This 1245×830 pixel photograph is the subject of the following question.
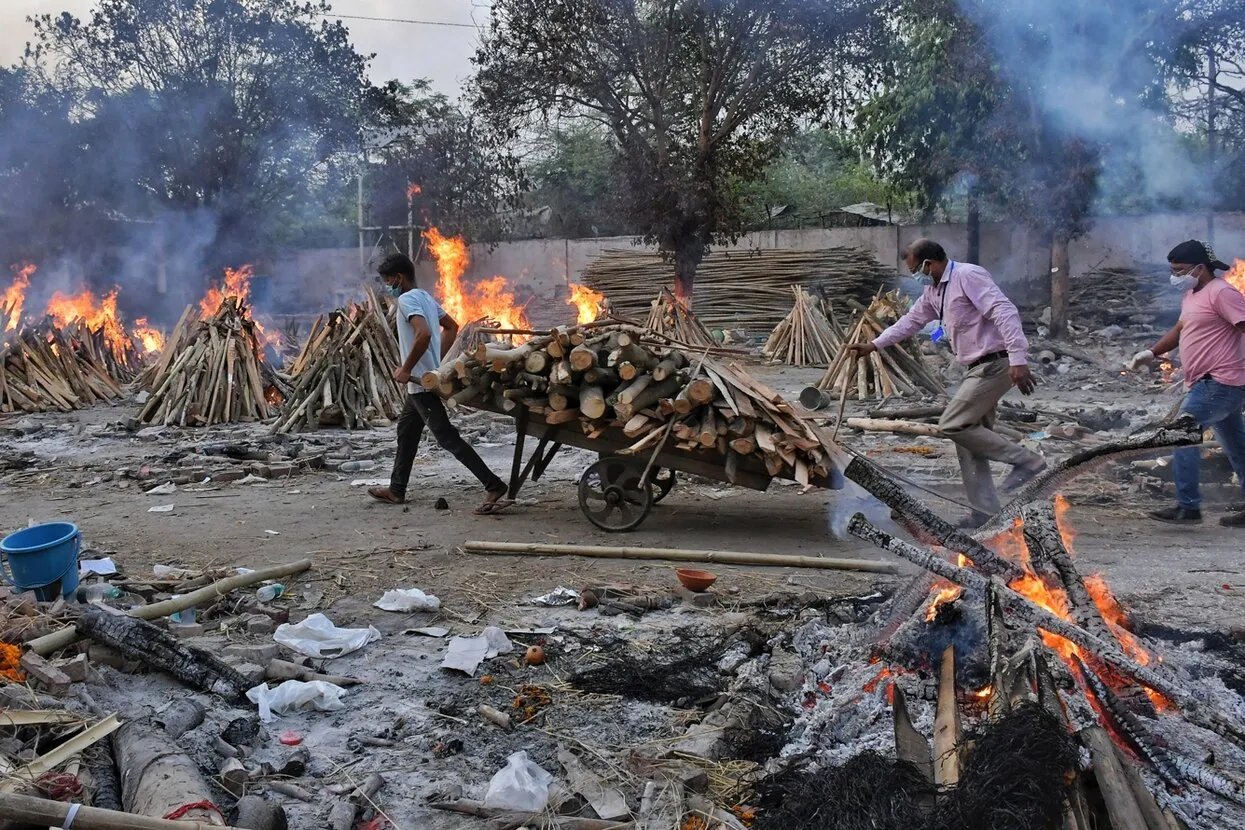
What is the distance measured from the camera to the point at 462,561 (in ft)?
19.5

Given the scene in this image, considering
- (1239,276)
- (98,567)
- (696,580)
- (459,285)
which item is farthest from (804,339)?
(98,567)

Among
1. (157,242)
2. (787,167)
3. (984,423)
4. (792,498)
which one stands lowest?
(792,498)

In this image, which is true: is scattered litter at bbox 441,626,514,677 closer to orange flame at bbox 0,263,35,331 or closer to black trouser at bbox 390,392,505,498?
black trouser at bbox 390,392,505,498

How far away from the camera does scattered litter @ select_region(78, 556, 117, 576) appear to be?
561cm

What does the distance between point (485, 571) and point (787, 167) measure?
3689 cm

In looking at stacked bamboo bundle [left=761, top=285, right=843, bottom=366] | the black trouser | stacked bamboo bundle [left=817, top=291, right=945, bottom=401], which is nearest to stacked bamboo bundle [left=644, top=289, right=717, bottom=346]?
stacked bamboo bundle [left=761, top=285, right=843, bottom=366]

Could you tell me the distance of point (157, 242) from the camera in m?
27.4

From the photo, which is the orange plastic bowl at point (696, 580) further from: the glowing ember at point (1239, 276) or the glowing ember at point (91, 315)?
the glowing ember at point (91, 315)

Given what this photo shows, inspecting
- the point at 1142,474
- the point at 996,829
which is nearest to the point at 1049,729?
the point at 996,829

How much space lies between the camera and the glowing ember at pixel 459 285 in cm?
2265

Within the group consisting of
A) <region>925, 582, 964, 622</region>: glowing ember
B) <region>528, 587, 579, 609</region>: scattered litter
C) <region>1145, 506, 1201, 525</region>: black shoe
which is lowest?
<region>1145, 506, 1201, 525</region>: black shoe

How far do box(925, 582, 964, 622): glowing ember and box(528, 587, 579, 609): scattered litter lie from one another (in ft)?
6.47

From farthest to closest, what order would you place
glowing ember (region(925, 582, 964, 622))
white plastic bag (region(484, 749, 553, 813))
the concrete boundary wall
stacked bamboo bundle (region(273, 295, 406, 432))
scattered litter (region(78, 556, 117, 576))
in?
the concrete boundary wall < stacked bamboo bundle (region(273, 295, 406, 432)) < scattered litter (region(78, 556, 117, 576)) < glowing ember (region(925, 582, 964, 622)) < white plastic bag (region(484, 749, 553, 813))

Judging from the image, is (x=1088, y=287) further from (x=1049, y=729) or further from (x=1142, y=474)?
(x=1049, y=729)
